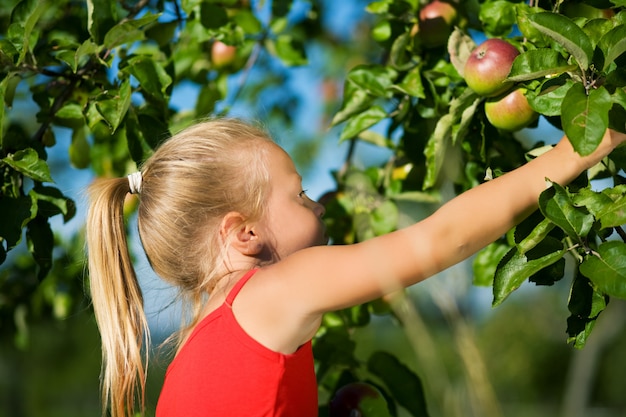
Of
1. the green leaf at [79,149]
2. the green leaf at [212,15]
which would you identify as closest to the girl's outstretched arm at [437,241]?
the green leaf at [212,15]

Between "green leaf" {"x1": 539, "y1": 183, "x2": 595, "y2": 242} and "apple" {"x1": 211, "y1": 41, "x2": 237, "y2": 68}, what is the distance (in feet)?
3.80

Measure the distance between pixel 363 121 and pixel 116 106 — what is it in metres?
0.41

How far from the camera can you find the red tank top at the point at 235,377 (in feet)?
3.47

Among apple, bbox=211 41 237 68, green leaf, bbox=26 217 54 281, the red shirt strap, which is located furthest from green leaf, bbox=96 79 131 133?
apple, bbox=211 41 237 68

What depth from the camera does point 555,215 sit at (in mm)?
833

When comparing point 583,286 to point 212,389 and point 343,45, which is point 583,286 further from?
point 343,45

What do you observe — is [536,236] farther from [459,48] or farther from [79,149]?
[79,149]

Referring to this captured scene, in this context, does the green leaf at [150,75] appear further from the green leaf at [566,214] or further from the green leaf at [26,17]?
the green leaf at [566,214]

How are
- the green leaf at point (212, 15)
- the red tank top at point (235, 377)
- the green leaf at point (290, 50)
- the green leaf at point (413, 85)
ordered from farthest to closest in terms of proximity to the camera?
1. the green leaf at point (290, 50)
2. the green leaf at point (212, 15)
3. the green leaf at point (413, 85)
4. the red tank top at point (235, 377)

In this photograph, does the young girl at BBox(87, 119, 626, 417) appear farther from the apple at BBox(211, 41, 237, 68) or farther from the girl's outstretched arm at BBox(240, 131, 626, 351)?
the apple at BBox(211, 41, 237, 68)

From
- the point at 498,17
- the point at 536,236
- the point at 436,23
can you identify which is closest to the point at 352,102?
the point at 436,23

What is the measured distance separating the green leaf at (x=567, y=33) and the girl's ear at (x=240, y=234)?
53cm

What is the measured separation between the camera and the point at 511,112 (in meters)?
1.11

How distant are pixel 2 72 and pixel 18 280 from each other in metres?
0.99
